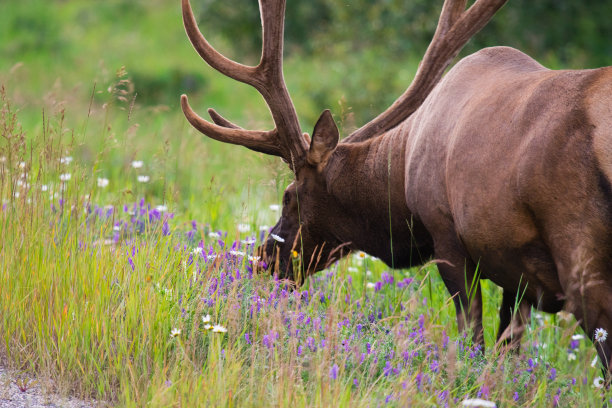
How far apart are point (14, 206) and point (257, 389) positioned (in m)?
1.77

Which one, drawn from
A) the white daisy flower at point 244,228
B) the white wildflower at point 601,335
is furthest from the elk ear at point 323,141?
the white wildflower at point 601,335

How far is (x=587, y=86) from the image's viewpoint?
2986 mm

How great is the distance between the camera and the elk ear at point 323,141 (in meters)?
4.16

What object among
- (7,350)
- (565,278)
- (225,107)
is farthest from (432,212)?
(225,107)

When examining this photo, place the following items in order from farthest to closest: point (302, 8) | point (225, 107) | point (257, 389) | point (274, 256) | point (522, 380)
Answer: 1. point (302, 8)
2. point (225, 107)
3. point (274, 256)
4. point (522, 380)
5. point (257, 389)

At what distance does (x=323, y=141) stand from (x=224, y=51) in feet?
48.2

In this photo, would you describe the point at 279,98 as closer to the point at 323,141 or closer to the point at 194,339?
the point at 323,141

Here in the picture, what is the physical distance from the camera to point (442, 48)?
14.6 feet

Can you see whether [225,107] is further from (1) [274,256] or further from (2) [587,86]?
(2) [587,86]

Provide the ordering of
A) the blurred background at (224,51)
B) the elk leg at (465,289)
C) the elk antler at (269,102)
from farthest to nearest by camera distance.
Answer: the blurred background at (224,51)
the elk antler at (269,102)
the elk leg at (465,289)

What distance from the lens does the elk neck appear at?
13.7 ft

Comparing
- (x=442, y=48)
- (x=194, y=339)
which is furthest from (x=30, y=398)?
(x=442, y=48)

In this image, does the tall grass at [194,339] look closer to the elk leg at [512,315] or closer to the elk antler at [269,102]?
the elk leg at [512,315]

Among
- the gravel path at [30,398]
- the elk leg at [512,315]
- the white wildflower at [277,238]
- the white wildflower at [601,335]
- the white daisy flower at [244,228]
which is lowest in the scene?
the gravel path at [30,398]
